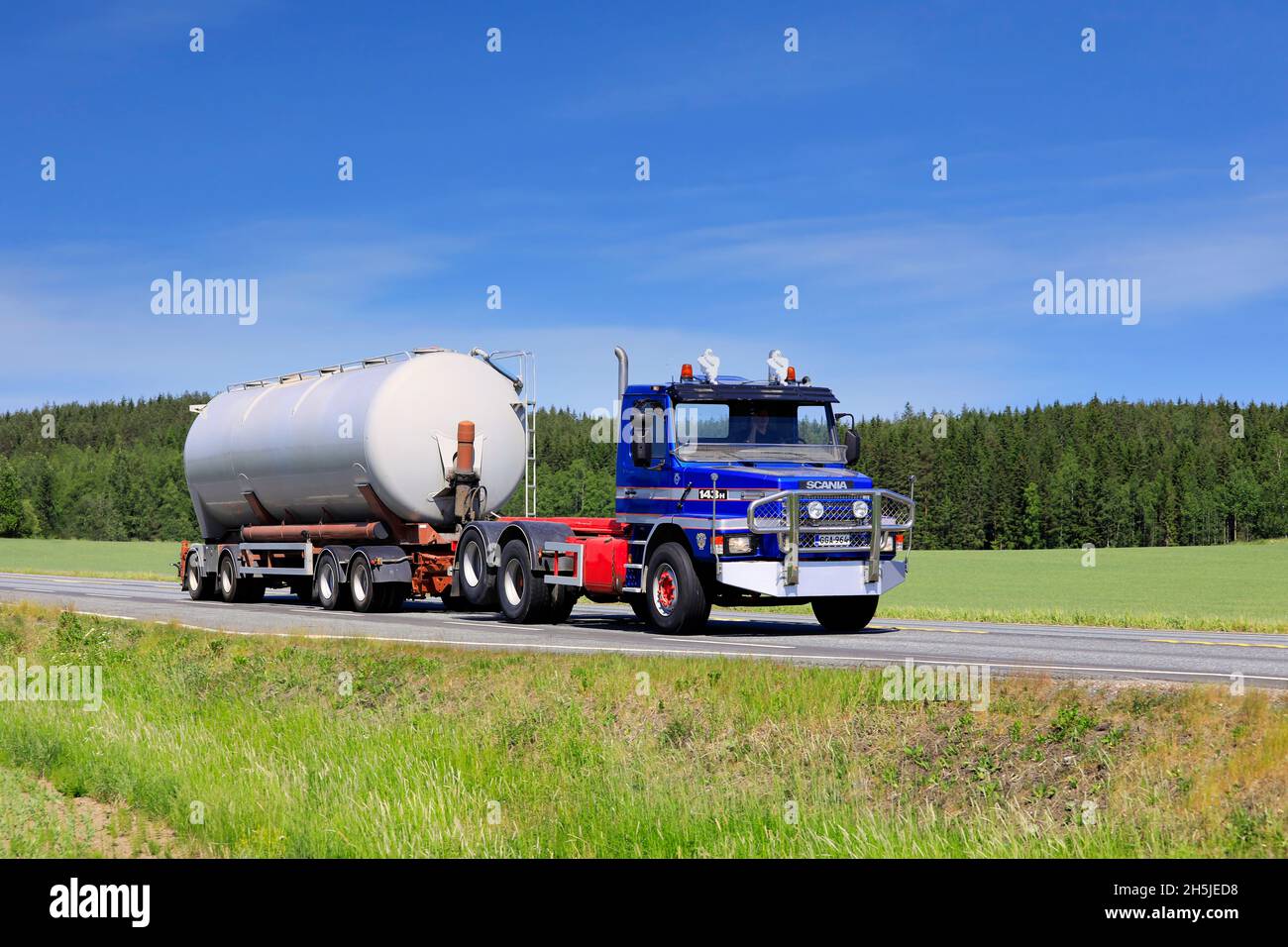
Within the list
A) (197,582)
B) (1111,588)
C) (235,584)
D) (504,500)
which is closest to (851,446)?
(504,500)

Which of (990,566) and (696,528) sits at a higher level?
(696,528)

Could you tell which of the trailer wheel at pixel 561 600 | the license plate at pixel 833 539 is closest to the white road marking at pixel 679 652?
the license plate at pixel 833 539

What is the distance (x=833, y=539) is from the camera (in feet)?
58.6

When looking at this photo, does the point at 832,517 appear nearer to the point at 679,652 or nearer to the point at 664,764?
the point at 679,652

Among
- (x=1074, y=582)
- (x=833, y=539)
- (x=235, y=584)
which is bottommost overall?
(x=1074, y=582)

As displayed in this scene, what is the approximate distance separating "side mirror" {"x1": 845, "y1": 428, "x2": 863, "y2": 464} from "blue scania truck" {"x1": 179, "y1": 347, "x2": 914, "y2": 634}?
4 cm

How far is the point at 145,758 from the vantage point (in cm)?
1148

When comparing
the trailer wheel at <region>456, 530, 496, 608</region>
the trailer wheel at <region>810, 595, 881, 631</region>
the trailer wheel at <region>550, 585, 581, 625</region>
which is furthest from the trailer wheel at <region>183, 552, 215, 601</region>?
the trailer wheel at <region>810, 595, 881, 631</region>

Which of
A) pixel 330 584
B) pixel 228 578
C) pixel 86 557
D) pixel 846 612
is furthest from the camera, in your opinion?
pixel 86 557

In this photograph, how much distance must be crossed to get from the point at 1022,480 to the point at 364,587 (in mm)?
111223

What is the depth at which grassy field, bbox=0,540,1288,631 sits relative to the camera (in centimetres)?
2500
